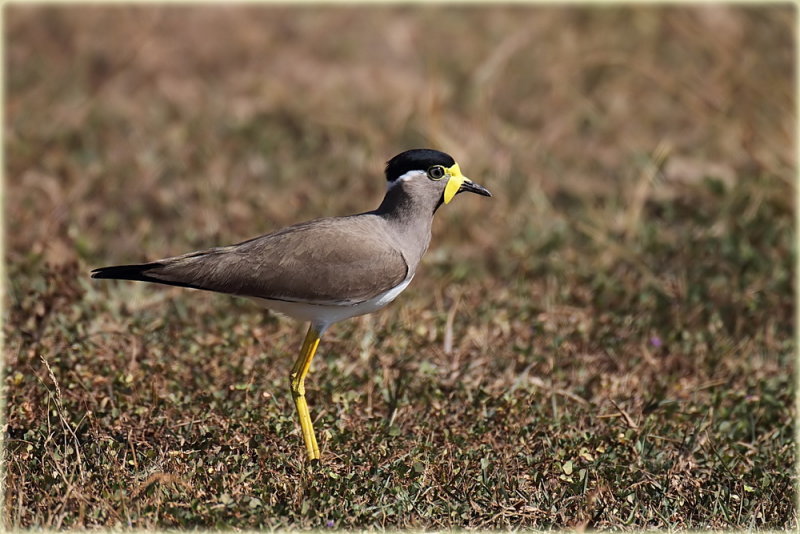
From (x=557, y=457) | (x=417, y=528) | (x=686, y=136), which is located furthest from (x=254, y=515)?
(x=686, y=136)

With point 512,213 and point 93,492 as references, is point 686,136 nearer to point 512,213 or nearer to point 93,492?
point 512,213

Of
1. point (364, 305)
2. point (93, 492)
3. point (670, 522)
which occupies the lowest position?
point (670, 522)

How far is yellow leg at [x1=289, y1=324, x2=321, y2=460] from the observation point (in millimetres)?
4500

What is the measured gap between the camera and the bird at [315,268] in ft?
14.9

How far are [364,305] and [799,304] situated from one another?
287 centimetres

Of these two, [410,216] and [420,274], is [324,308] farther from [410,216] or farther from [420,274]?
[420,274]

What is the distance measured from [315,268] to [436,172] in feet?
2.49

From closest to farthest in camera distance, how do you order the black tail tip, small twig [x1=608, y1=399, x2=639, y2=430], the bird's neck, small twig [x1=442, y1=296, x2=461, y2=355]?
the black tail tip, small twig [x1=608, y1=399, x2=639, y2=430], the bird's neck, small twig [x1=442, y1=296, x2=461, y2=355]

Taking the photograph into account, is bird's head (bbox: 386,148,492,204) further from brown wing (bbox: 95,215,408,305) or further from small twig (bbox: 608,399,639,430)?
small twig (bbox: 608,399,639,430)

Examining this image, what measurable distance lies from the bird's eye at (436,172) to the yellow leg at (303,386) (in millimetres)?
866

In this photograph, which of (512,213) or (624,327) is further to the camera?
(512,213)

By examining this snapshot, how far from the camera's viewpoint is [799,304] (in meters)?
6.19

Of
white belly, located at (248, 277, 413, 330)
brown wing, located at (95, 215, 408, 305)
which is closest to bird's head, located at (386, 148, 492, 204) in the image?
brown wing, located at (95, 215, 408, 305)

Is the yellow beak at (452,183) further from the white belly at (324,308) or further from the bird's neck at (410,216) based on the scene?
the white belly at (324,308)
